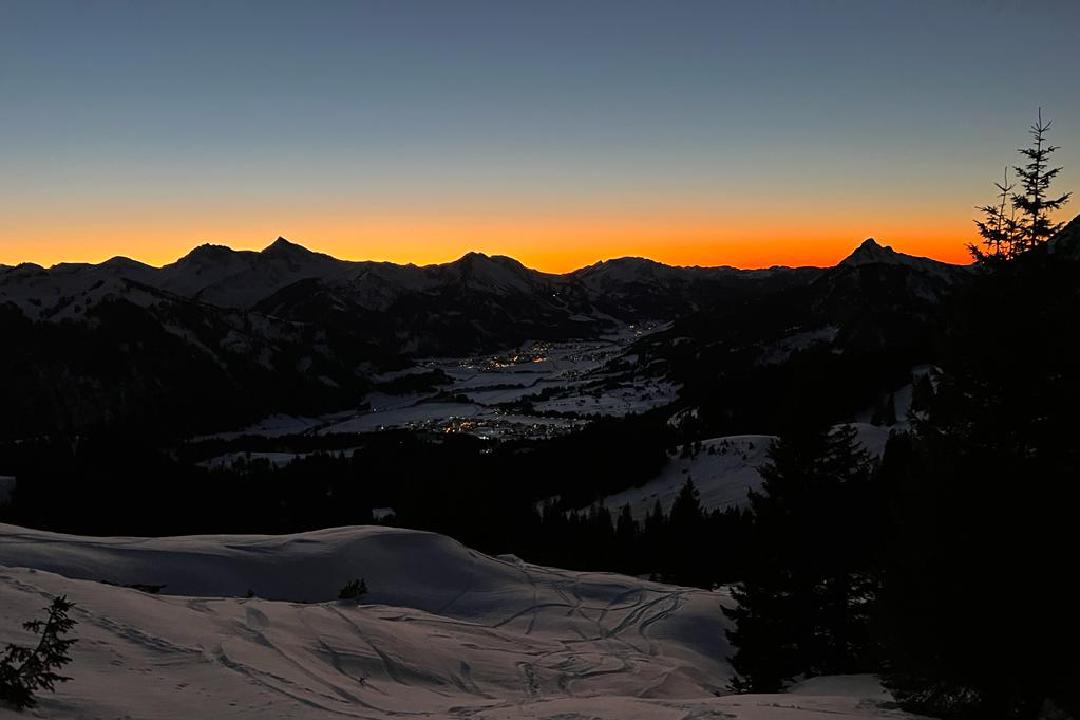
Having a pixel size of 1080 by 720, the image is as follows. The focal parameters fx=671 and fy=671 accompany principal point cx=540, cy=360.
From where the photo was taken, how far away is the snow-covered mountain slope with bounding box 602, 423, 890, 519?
378 feet

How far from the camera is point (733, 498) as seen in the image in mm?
112438

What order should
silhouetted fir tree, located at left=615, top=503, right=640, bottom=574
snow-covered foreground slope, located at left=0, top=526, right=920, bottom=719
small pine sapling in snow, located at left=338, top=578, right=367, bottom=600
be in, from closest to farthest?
snow-covered foreground slope, located at left=0, top=526, right=920, bottom=719 → small pine sapling in snow, located at left=338, top=578, right=367, bottom=600 → silhouetted fir tree, located at left=615, top=503, right=640, bottom=574

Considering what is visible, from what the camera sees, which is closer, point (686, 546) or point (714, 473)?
point (686, 546)

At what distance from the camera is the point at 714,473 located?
127062mm

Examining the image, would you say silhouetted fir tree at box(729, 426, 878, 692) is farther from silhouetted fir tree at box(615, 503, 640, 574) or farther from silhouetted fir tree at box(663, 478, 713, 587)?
silhouetted fir tree at box(615, 503, 640, 574)

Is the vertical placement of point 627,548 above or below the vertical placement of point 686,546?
below

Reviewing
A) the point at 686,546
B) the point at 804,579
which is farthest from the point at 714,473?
the point at 804,579

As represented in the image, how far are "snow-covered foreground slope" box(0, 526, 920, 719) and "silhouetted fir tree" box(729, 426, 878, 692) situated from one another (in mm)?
2843

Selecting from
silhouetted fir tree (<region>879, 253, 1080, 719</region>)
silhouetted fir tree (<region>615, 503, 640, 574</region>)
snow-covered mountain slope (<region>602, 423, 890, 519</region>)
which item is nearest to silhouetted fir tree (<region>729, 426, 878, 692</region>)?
silhouetted fir tree (<region>879, 253, 1080, 719</region>)

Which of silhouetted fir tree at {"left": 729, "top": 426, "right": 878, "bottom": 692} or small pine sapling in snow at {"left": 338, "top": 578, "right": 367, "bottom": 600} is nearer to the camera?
silhouetted fir tree at {"left": 729, "top": 426, "right": 878, "bottom": 692}

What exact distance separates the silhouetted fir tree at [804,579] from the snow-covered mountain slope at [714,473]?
78.4m

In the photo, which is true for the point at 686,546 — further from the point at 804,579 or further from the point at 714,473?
the point at 714,473

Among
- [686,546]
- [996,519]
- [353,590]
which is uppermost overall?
[996,519]

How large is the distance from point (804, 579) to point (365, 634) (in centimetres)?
1966
